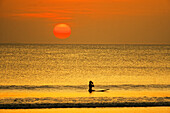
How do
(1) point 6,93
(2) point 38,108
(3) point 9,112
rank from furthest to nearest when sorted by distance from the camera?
(1) point 6,93 < (2) point 38,108 < (3) point 9,112

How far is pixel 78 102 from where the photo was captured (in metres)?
20.2

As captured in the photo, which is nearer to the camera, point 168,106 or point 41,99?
point 168,106

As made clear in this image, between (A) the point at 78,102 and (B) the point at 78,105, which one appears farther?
(A) the point at 78,102

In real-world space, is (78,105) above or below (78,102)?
below

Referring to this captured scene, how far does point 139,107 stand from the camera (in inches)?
745

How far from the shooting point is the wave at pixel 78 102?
1919 cm

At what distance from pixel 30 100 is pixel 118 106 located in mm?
6315

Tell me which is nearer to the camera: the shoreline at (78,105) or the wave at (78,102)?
the shoreline at (78,105)

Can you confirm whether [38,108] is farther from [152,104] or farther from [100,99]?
[152,104]

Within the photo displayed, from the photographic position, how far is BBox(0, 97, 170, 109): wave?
1919cm

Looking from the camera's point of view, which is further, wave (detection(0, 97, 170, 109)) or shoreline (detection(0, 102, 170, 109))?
wave (detection(0, 97, 170, 109))

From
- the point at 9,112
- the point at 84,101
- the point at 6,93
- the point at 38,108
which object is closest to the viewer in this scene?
the point at 9,112

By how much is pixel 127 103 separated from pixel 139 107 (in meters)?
1.14

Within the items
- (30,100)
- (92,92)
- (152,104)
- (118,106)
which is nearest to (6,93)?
(30,100)
